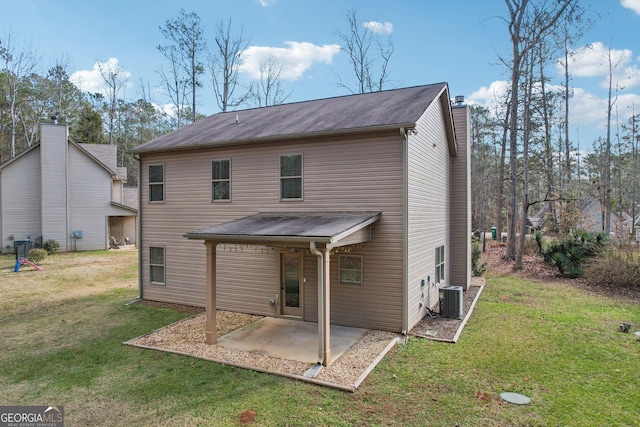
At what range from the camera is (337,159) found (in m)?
9.25

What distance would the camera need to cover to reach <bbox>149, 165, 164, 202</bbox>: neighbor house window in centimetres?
1183

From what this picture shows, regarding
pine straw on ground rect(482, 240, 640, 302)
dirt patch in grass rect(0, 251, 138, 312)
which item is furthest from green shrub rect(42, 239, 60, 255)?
pine straw on ground rect(482, 240, 640, 302)

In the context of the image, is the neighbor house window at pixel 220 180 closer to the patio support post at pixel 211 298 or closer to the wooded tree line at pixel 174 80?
the patio support post at pixel 211 298

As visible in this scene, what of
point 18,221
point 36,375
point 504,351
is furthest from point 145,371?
point 18,221

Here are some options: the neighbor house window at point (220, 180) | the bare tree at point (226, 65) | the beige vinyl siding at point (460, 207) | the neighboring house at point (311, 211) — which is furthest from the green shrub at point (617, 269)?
the bare tree at point (226, 65)

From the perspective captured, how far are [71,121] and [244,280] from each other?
38.6 metres

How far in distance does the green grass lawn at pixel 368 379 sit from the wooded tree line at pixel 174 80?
19.9 m

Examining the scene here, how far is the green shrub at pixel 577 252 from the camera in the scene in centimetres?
1553

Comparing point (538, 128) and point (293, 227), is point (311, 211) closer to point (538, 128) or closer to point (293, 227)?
point (293, 227)

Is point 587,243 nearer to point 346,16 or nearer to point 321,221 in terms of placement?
point 321,221

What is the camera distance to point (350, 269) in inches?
358

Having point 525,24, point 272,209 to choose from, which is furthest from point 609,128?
point 272,209

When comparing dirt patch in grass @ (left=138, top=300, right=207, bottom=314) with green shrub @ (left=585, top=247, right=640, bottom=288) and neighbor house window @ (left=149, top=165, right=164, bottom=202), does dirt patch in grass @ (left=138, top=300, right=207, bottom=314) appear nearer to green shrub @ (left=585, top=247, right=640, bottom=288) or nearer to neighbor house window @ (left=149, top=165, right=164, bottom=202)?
neighbor house window @ (left=149, top=165, right=164, bottom=202)

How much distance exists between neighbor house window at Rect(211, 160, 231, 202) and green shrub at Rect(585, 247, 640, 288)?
14.6 metres
